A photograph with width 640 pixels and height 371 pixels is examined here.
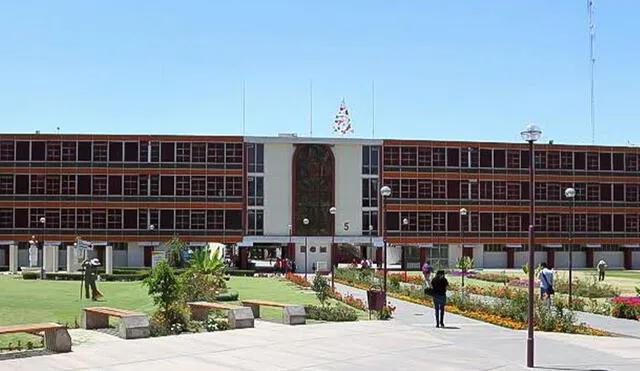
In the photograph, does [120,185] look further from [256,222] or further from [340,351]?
[340,351]

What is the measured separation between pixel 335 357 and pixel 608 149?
226 feet

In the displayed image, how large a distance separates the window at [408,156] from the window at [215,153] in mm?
16191

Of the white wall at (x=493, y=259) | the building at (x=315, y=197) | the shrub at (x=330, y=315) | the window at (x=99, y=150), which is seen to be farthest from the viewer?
the white wall at (x=493, y=259)

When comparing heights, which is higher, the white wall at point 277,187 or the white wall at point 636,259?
the white wall at point 277,187

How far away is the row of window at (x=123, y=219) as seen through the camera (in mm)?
71688

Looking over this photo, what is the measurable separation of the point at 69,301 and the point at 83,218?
42.4 m

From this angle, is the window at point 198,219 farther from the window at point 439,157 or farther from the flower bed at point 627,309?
the flower bed at point 627,309

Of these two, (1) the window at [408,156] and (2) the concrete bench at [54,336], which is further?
(1) the window at [408,156]

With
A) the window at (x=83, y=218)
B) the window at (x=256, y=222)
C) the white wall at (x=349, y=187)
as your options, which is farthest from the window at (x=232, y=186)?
the window at (x=83, y=218)

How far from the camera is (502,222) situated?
7781 centimetres

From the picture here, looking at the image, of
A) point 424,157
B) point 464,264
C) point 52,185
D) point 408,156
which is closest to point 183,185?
point 52,185

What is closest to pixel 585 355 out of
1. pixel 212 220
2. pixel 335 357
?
pixel 335 357

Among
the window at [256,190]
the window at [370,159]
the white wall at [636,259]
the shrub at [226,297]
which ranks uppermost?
the window at [370,159]

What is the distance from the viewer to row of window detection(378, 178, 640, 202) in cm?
7575
